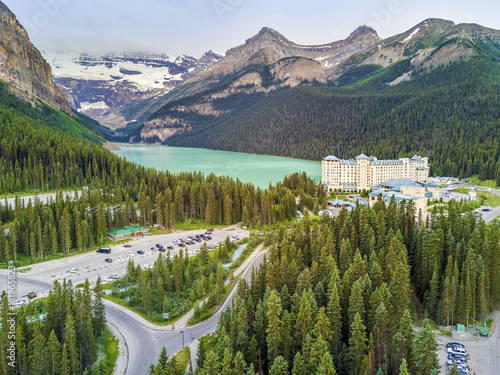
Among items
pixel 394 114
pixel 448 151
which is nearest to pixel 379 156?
pixel 448 151

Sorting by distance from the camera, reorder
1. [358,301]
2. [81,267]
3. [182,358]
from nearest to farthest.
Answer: [182,358] < [358,301] < [81,267]

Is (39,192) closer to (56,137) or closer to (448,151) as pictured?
(56,137)

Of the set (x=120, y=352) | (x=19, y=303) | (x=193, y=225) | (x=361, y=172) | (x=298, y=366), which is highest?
(x=361, y=172)

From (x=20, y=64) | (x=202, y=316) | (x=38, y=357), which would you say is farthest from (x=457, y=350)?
(x=20, y=64)

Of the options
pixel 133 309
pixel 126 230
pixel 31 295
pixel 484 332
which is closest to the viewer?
pixel 484 332

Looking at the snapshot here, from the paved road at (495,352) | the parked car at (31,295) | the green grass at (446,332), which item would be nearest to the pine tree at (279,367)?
the paved road at (495,352)

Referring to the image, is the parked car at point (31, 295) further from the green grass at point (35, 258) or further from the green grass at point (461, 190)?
the green grass at point (461, 190)

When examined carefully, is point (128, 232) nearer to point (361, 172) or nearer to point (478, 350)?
point (478, 350)
